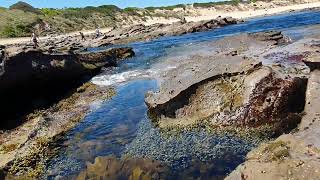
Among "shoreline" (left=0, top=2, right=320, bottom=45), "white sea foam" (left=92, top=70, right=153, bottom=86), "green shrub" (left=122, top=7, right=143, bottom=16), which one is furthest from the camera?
"green shrub" (left=122, top=7, right=143, bottom=16)

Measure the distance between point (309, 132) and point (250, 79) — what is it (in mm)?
6328

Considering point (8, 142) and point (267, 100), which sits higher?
point (267, 100)

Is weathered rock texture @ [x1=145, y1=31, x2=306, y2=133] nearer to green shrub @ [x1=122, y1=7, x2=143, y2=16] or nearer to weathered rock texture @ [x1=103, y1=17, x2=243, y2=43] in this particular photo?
weathered rock texture @ [x1=103, y1=17, x2=243, y2=43]

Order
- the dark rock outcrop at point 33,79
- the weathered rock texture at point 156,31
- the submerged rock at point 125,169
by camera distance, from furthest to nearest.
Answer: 1. the weathered rock texture at point 156,31
2. the dark rock outcrop at point 33,79
3. the submerged rock at point 125,169

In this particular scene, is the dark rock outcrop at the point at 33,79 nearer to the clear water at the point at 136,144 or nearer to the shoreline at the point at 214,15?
the clear water at the point at 136,144

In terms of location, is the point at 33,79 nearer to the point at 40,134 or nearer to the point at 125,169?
the point at 40,134

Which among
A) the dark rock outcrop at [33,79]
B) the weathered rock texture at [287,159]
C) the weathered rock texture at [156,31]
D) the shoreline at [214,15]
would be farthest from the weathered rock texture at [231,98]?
the shoreline at [214,15]

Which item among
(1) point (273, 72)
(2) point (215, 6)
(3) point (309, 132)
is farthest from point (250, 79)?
(2) point (215, 6)

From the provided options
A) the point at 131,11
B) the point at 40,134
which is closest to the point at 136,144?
the point at 40,134

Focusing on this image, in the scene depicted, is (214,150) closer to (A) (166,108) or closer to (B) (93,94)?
(A) (166,108)

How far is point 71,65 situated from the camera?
3069 cm

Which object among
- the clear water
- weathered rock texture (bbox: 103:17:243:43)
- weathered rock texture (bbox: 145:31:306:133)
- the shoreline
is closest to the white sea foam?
the clear water

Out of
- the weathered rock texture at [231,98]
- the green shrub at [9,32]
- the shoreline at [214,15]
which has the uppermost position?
the green shrub at [9,32]

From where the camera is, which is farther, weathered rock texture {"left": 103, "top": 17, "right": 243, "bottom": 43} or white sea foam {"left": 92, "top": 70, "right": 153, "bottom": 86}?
weathered rock texture {"left": 103, "top": 17, "right": 243, "bottom": 43}
